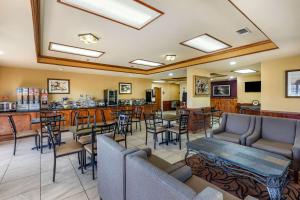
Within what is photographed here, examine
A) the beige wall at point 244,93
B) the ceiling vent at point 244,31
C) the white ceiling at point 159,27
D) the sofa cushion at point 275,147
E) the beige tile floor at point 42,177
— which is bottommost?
the beige tile floor at point 42,177

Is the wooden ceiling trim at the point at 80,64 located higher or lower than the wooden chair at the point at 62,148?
higher

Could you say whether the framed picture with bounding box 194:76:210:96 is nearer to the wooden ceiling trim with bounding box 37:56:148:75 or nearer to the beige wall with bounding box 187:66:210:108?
the beige wall with bounding box 187:66:210:108

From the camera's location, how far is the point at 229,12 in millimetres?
2275

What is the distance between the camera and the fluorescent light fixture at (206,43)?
3310mm

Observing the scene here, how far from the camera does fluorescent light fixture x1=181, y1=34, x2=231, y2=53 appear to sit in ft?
10.9

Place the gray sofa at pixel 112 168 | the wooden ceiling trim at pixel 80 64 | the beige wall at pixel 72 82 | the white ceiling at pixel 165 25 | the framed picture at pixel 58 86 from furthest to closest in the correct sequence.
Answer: the framed picture at pixel 58 86, the beige wall at pixel 72 82, the wooden ceiling trim at pixel 80 64, the white ceiling at pixel 165 25, the gray sofa at pixel 112 168

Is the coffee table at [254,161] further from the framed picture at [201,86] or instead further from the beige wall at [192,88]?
the framed picture at [201,86]

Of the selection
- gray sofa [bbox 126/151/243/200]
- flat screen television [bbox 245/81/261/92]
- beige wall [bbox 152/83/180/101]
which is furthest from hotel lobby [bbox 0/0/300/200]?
beige wall [bbox 152/83/180/101]

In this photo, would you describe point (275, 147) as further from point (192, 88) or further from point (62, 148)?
point (62, 148)

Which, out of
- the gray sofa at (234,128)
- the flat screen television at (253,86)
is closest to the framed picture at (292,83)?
the gray sofa at (234,128)

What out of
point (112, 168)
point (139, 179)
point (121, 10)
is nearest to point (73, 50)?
point (121, 10)

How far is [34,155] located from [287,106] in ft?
21.5

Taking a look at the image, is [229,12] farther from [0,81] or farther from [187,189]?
[0,81]

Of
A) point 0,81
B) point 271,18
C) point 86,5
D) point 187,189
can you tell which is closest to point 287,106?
point 271,18
